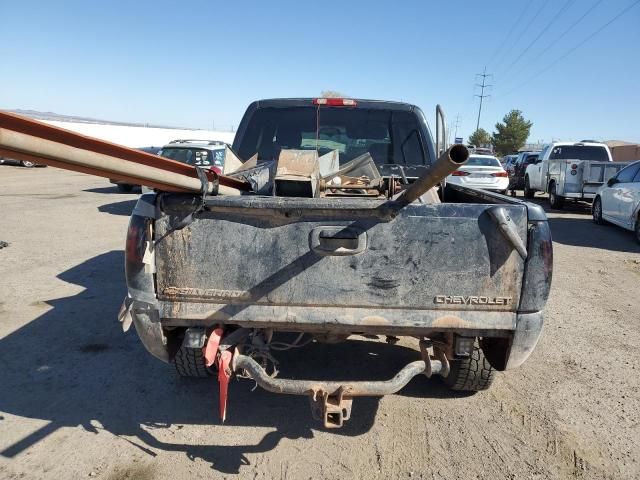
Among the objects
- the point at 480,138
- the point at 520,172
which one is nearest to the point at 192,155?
the point at 520,172

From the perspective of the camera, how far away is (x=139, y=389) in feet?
12.0

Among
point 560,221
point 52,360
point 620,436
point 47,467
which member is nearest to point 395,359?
point 620,436

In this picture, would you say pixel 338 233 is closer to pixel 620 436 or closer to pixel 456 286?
pixel 456 286

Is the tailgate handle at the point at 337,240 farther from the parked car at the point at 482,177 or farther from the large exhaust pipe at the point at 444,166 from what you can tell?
the parked car at the point at 482,177

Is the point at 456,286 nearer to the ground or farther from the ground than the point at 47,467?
farther from the ground

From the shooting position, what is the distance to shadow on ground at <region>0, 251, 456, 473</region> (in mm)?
3141

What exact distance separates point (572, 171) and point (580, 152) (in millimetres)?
2881

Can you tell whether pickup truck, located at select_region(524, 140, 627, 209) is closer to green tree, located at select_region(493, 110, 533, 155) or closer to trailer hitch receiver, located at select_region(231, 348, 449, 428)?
trailer hitch receiver, located at select_region(231, 348, 449, 428)

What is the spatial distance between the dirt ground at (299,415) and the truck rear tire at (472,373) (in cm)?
14

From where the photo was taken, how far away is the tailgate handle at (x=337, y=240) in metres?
2.62

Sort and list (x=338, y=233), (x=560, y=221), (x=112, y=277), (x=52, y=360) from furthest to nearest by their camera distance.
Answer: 1. (x=560, y=221)
2. (x=112, y=277)
3. (x=52, y=360)
4. (x=338, y=233)

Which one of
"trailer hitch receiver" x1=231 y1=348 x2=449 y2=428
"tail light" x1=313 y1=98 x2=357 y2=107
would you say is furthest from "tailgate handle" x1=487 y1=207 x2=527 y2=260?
"tail light" x1=313 y1=98 x2=357 y2=107

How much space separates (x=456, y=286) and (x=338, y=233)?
2.34ft

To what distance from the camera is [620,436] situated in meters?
3.16
